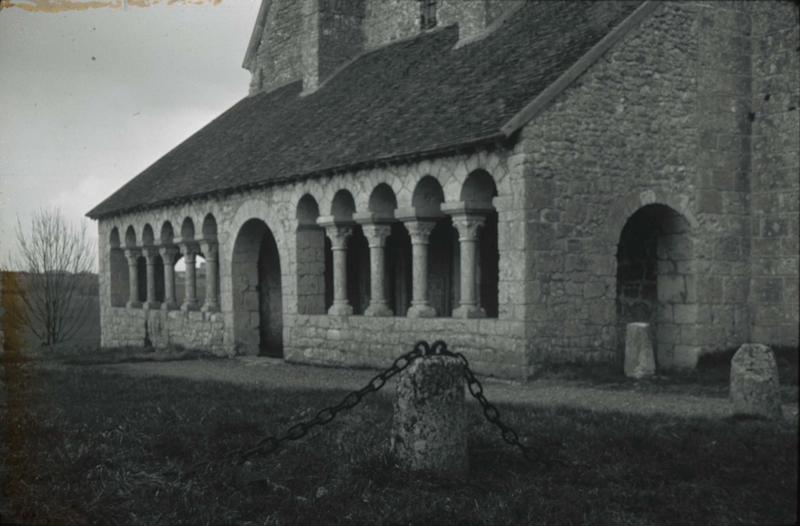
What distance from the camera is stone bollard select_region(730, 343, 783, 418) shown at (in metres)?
7.89

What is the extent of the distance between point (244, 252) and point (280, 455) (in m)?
11.8

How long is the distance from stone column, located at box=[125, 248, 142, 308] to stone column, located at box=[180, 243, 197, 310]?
3142 mm

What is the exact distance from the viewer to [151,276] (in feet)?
71.9

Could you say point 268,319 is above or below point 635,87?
below

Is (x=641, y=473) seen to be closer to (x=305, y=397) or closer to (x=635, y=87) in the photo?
(x=305, y=397)

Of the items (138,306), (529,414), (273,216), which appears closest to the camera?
(529,414)

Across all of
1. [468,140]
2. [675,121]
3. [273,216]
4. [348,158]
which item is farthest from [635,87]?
[273,216]

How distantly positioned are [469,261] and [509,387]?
2.29 meters

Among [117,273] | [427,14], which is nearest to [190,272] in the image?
[117,273]

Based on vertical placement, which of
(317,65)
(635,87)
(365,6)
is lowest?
(635,87)

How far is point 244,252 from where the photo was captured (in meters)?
17.9

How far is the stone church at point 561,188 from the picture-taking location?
11.5 m

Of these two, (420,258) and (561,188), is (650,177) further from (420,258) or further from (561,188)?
(420,258)

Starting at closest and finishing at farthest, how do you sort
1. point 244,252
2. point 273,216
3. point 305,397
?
point 305,397 → point 273,216 → point 244,252
